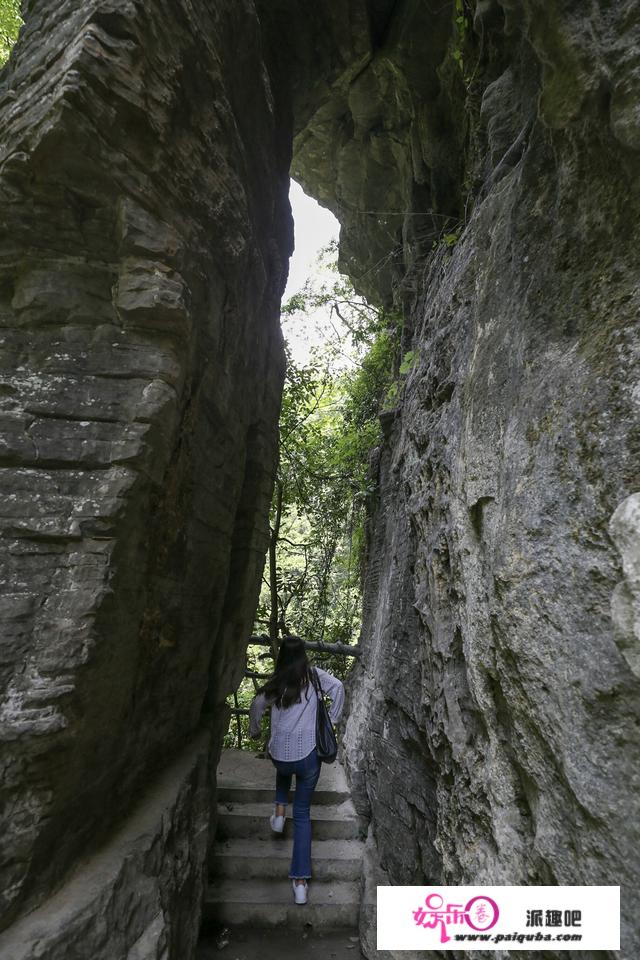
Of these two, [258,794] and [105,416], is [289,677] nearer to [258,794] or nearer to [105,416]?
[258,794]

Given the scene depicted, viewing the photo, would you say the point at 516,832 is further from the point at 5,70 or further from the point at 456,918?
the point at 5,70

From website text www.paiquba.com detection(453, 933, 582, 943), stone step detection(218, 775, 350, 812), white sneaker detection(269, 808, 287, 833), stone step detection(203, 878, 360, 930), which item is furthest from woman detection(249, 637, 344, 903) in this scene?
website text www.paiquba.com detection(453, 933, 582, 943)

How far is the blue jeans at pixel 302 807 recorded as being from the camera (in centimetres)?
429

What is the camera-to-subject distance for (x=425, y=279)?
6.51 m

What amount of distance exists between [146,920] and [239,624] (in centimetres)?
263

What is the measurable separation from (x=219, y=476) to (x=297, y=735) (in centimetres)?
229

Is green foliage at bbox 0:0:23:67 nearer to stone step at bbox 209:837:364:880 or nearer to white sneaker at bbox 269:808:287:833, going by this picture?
white sneaker at bbox 269:808:287:833

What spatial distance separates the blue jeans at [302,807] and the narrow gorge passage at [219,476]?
66cm

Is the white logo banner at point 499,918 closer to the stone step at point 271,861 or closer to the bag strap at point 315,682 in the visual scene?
the bag strap at point 315,682

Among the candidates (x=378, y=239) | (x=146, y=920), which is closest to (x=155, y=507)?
(x=146, y=920)

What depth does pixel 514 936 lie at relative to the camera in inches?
84.7

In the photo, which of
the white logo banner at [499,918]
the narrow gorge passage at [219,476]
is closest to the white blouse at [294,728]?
the narrow gorge passage at [219,476]

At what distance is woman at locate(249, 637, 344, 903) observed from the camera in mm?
4309

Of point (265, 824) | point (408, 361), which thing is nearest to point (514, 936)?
point (265, 824)
